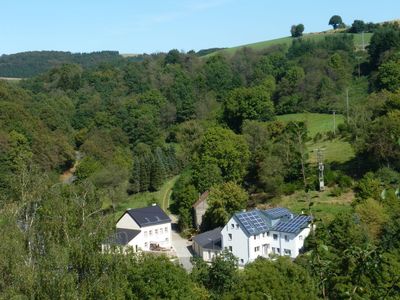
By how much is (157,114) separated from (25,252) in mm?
46946

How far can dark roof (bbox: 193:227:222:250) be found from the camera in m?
29.1

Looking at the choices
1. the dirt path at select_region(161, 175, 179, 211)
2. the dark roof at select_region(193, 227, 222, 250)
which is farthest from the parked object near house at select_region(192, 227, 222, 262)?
the dirt path at select_region(161, 175, 179, 211)

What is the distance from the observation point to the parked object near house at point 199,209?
33.8 m

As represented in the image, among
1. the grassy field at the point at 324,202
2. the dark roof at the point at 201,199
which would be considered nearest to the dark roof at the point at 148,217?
the dark roof at the point at 201,199

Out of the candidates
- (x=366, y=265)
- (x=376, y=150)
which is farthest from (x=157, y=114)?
(x=366, y=265)

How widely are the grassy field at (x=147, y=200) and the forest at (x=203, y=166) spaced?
0.42 metres

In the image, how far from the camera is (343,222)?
23078 millimetres

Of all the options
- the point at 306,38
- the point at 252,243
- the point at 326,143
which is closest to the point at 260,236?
the point at 252,243

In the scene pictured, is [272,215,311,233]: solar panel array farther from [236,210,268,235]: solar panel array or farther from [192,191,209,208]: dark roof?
[192,191,209,208]: dark roof

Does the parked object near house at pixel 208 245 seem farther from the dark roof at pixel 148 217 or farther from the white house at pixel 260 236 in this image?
the dark roof at pixel 148 217

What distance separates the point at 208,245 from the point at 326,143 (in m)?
15.8

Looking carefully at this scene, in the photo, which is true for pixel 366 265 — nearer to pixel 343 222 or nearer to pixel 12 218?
pixel 12 218

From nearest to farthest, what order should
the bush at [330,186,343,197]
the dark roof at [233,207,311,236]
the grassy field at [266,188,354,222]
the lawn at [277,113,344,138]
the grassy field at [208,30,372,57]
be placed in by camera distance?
the dark roof at [233,207,311,236]
the grassy field at [266,188,354,222]
the bush at [330,186,343,197]
the lawn at [277,113,344,138]
the grassy field at [208,30,372,57]

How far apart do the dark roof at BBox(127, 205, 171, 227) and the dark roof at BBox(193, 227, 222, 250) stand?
342 cm
